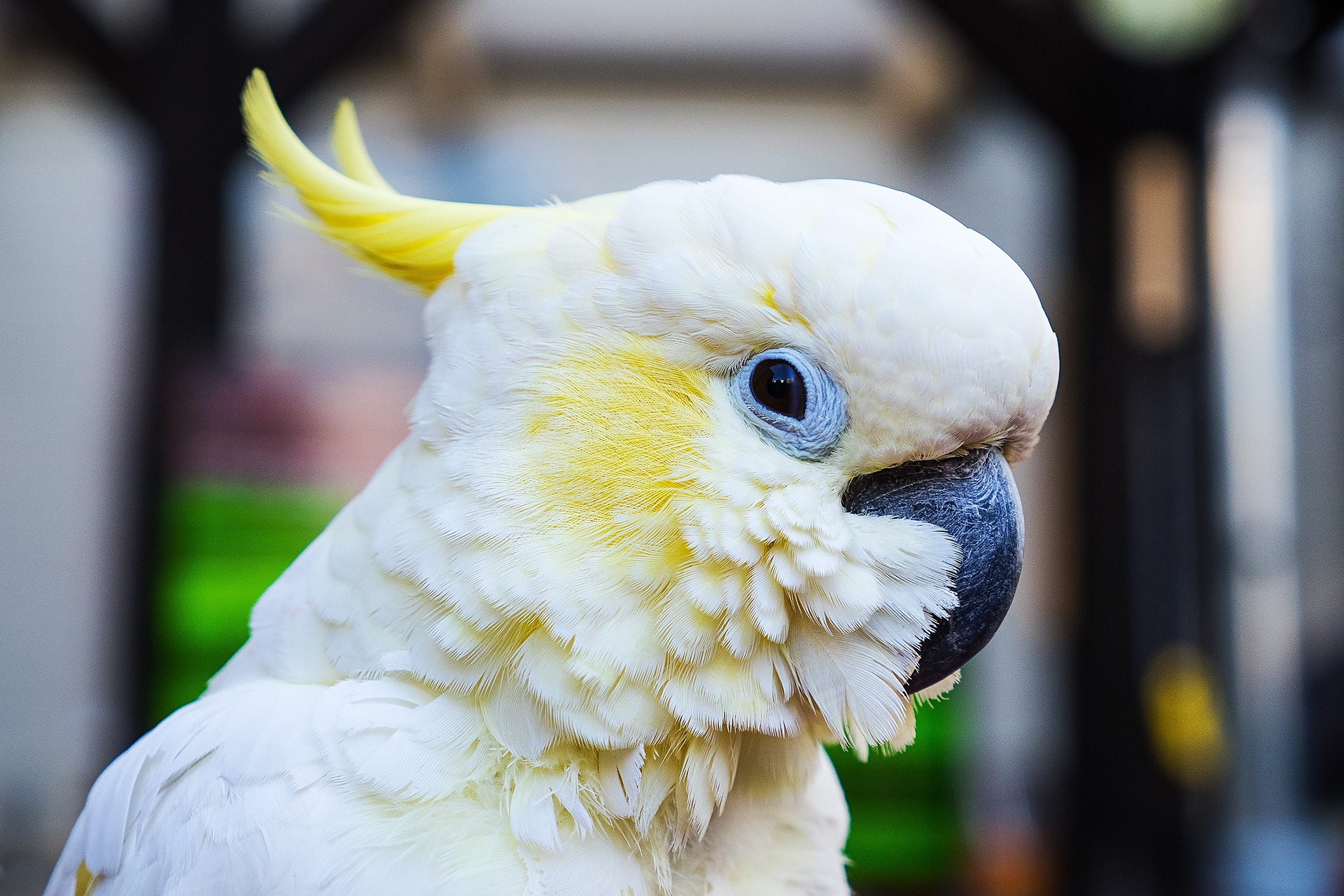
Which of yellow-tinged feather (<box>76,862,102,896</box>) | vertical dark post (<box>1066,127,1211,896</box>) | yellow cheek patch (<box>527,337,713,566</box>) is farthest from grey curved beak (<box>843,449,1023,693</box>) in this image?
vertical dark post (<box>1066,127,1211,896</box>)

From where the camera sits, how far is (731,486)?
Answer: 25.6 inches

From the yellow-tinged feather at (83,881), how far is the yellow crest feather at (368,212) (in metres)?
0.58

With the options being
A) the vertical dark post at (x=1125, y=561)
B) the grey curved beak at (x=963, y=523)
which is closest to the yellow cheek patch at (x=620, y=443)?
the grey curved beak at (x=963, y=523)

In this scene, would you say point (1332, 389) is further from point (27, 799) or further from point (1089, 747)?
point (27, 799)

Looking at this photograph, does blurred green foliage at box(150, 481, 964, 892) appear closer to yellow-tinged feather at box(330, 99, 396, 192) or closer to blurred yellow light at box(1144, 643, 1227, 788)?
blurred yellow light at box(1144, 643, 1227, 788)

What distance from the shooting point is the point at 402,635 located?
2.35 ft

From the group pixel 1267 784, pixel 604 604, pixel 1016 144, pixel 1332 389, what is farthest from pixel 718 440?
pixel 1016 144

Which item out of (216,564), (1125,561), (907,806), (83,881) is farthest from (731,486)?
(1125,561)

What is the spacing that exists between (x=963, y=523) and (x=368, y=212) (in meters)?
0.53

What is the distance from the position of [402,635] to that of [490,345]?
9.0 inches

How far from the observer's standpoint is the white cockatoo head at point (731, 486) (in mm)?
639

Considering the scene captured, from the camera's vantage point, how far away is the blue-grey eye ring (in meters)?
0.65

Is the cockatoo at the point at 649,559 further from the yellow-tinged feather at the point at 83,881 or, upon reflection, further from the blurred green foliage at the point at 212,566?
the blurred green foliage at the point at 212,566

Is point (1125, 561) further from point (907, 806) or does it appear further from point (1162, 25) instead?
point (1162, 25)
